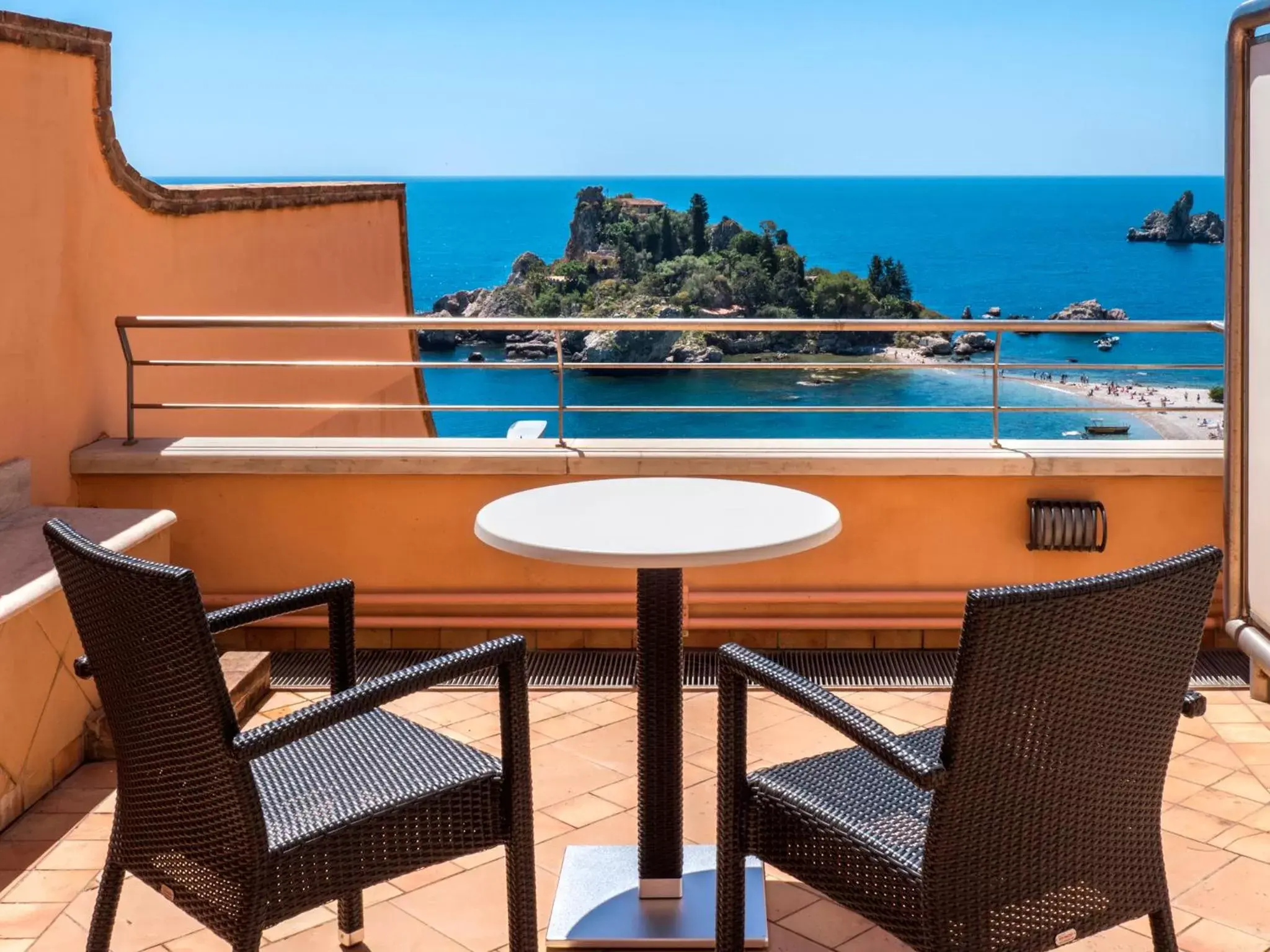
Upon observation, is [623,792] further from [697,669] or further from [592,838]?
[697,669]

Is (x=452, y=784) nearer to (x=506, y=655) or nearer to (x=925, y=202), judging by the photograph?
(x=506, y=655)

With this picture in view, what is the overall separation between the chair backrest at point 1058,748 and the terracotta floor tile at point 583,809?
1416 mm

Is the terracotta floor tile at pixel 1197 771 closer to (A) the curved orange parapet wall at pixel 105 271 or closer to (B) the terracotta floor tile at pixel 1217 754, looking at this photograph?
(B) the terracotta floor tile at pixel 1217 754

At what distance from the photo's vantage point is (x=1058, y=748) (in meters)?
1.76

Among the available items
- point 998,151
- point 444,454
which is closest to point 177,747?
point 444,454

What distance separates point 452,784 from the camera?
209 centimetres

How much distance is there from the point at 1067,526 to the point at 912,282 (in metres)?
75.5

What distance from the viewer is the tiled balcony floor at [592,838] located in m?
2.56

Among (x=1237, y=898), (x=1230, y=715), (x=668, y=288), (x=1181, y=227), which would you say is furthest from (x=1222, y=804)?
(x=1181, y=227)

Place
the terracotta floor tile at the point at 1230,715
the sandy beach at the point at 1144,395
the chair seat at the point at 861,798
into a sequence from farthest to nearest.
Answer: the sandy beach at the point at 1144,395, the terracotta floor tile at the point at 1230,715, the chair seat at the point at 861,798

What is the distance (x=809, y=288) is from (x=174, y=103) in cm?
2986

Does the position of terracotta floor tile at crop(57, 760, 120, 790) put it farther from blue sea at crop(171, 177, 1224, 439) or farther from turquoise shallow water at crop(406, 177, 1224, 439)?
turquoise shallow water at crop(406, 177, 1224, 439)

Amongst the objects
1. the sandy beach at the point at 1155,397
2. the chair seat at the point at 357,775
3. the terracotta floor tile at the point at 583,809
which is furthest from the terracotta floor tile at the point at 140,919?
the sandy beach at the point at 1155,397

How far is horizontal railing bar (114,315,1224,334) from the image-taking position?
393 cm
